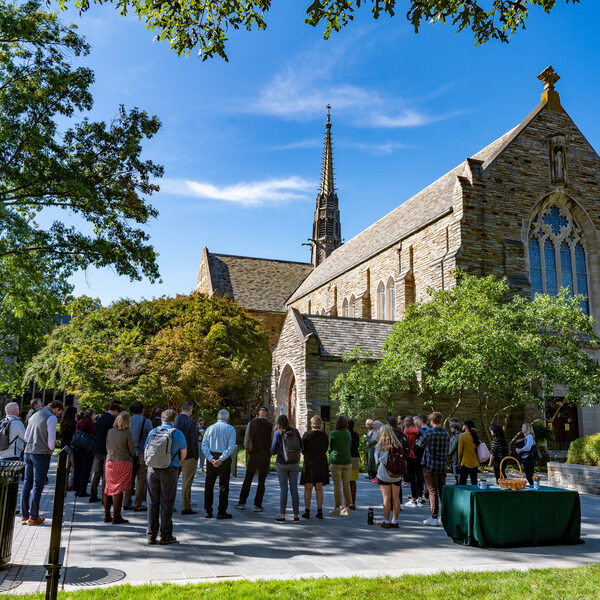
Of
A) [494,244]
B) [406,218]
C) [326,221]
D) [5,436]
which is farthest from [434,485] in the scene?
[326,221]

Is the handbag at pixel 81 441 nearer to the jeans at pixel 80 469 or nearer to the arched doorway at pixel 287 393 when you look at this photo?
the jeans at pixel 80 469

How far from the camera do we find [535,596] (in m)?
5.28

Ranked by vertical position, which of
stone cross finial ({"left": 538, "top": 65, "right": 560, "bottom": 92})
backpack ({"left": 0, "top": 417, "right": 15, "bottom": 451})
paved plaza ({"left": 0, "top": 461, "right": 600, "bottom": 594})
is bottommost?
paved plaza ({"left": 0, "top": 461, "right": 600, "bottom": 594})

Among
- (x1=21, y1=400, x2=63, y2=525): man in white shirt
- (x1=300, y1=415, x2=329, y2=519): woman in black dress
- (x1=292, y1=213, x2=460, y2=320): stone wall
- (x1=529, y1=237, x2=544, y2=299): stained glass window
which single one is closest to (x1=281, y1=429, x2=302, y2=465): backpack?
(x1=300, y1=415, x2=329, y2=519): woman in black dress

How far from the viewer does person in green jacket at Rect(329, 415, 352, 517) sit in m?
9.93

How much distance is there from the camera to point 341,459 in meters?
9.90

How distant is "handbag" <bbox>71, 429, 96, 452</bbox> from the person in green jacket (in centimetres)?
504

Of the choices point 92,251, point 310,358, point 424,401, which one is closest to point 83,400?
point 92,251

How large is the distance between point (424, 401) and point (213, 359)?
8.58 m

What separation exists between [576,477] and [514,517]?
775 cm

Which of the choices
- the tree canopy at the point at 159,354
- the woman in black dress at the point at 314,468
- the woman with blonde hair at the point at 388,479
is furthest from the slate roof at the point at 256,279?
the woman with blonde hair at the point at 388,479

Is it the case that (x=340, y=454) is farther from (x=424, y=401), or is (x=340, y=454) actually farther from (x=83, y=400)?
(x=83, y=400)

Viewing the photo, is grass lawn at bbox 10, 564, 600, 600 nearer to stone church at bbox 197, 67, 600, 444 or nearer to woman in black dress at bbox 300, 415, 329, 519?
woman in black dress at bbox 300, 415, 329, 519

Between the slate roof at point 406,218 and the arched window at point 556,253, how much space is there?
3.78 meters
